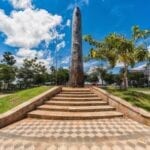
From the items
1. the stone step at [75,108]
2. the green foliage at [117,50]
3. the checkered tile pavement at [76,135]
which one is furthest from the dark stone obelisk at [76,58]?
the checkered tile pavement at [76,135]

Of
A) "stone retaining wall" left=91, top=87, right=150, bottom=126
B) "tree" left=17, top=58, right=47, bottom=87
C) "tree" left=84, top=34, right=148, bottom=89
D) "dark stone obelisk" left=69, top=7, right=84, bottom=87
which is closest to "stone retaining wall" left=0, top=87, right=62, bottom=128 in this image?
"stone retaining wall" left=91, top=87, right=150, bottom=126

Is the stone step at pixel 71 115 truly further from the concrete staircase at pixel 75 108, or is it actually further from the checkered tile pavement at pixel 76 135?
the checkered tile pavement at pixel 76 135

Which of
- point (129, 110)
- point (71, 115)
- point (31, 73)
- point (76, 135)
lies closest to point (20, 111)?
point (71, 115)

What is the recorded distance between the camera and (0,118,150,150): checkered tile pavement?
645 centimetres

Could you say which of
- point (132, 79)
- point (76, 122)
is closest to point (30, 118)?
point (76, 122)

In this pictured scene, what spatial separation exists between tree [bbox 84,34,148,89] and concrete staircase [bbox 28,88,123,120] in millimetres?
3636

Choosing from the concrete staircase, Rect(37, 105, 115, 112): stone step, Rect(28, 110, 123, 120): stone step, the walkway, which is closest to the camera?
the walkway

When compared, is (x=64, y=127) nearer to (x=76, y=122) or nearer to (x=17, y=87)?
(x=76, y=122)

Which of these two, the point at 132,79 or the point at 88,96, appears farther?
the point at 132,79

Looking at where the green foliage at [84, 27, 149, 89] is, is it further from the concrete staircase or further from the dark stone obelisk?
the concrete staircase

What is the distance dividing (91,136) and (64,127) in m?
1.47

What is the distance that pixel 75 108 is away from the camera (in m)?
10.9

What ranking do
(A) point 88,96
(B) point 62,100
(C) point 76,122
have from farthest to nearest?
(A) point 88,96 < (B) point 62,100 < (C) point 76,122

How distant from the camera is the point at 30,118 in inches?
399
